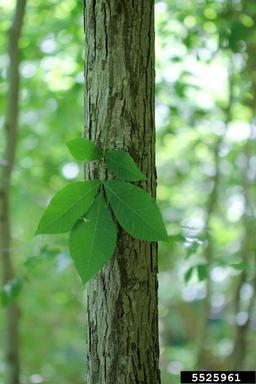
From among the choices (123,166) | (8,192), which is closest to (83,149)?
(123,166)

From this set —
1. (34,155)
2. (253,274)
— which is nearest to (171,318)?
(253,274)

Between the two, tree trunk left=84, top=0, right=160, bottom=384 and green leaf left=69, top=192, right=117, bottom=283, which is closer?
green leaf left=69, top=192, right=117, bottom=283

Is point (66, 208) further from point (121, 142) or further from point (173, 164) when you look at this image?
point (173, 164)

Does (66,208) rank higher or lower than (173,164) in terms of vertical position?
lower

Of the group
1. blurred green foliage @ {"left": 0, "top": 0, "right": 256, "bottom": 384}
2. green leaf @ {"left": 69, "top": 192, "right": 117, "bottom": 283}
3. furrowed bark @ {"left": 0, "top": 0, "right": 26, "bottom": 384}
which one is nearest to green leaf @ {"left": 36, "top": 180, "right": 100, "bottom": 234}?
→ green leaf @ {"left": 69, "top": 192, "right": 117, "bottom": 283}

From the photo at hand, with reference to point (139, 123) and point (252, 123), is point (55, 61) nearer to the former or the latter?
point (252, 123)

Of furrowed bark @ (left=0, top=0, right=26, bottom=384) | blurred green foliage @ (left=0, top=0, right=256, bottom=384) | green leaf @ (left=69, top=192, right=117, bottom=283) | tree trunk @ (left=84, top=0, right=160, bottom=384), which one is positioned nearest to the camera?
green leaf @ (left=69, top=192, right=117, bottom=283)

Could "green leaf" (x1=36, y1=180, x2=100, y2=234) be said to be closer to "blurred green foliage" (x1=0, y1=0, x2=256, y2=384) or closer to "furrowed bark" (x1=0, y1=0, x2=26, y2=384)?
"blurred green foliage" (x1=0, y1=0, x2=256, y2=384)
